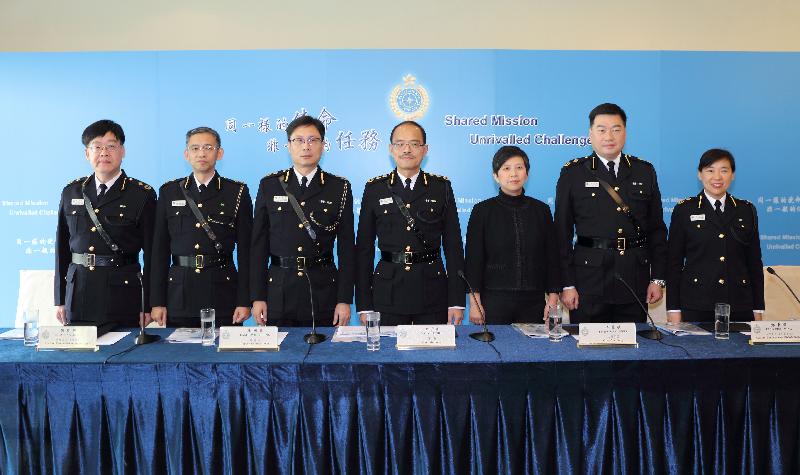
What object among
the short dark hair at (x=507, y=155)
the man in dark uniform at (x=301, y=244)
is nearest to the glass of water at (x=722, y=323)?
the short dark hair at (x=507, y=155)

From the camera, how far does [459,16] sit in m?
4.18

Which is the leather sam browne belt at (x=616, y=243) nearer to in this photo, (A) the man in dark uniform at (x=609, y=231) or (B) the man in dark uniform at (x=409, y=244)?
(A) the man in dark uniform at (x=609, y=231)

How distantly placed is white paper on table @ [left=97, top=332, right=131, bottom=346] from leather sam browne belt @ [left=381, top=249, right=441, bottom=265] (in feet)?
3.98

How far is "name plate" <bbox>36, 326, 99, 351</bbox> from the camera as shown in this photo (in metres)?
2.02

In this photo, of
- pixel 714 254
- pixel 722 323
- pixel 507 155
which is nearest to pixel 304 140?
pixel 507 155

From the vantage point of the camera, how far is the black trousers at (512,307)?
2.75 meters

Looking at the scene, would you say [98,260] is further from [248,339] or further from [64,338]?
[248,339]

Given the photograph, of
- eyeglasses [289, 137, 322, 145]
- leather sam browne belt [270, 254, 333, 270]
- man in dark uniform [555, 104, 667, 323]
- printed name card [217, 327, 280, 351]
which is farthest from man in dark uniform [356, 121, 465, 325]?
printed name card [217, 327, 280, 351]

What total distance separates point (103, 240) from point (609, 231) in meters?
2.51

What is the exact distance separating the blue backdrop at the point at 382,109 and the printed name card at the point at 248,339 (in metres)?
2.19

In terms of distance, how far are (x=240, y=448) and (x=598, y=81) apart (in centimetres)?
347

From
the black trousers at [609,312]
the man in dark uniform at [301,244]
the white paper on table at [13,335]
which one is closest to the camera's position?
the white paper on table at [13,335]

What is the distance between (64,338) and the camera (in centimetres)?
203

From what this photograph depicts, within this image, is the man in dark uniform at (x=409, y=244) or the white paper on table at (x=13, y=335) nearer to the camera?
the white paper on table at (x=13, y=335)
